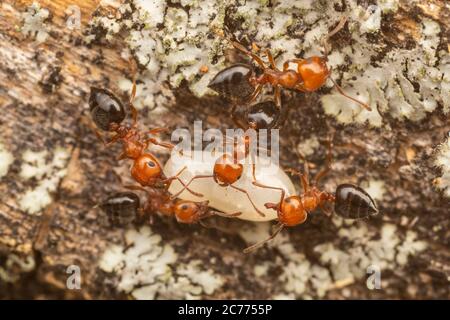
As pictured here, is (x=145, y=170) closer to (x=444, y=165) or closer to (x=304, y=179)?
(x=304, y=179)

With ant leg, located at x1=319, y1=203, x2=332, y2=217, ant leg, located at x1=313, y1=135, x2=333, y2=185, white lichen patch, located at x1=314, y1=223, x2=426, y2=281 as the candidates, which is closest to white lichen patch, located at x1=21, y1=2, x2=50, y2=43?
ant leg, located at x1=313, y1=135, x2=333, y2=185

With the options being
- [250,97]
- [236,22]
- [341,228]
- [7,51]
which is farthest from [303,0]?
[7,51]

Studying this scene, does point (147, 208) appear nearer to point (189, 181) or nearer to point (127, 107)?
point (189, 181)

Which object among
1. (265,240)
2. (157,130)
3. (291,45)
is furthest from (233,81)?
(265,240)

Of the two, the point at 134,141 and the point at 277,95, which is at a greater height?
the point at 277,95

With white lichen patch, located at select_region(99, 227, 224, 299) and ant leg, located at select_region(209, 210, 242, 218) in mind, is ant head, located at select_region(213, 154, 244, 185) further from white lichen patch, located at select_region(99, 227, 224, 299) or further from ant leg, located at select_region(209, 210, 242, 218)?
white lichen patch, located at select_region(99, 227, 224, 299)

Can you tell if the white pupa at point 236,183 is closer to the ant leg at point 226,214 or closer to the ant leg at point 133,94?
the ant leg at point 226,214

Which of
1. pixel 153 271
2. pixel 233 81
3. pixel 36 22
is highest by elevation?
pixel 36 22
